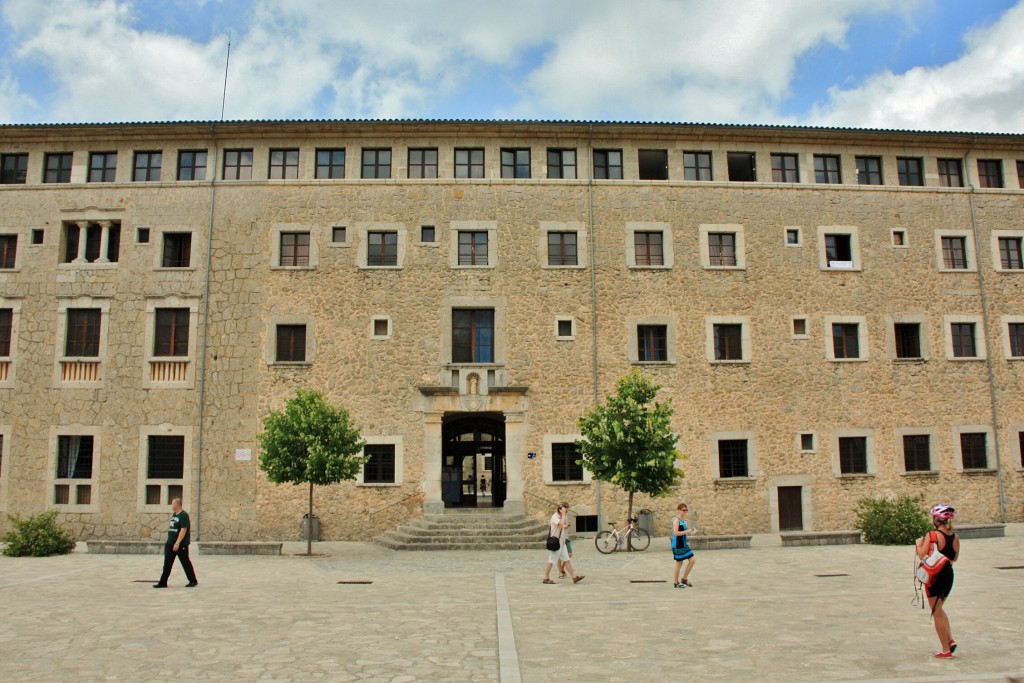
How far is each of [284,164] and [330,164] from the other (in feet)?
5.35

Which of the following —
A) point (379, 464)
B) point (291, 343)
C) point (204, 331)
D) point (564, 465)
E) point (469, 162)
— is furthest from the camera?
point (469, 162)

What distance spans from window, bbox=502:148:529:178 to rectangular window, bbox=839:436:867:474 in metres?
14.5

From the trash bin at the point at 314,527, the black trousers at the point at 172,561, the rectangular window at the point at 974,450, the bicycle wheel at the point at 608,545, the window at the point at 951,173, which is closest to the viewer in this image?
the black trousers at the point at 172,561

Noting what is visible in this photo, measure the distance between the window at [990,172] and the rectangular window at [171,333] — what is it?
Answer: 29296 mm

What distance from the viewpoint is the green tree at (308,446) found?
2070 cm

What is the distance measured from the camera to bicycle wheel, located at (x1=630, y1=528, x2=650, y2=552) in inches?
834

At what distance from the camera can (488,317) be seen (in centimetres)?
2538

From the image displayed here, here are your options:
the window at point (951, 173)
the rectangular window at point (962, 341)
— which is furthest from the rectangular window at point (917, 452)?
the window at point (951, 173)

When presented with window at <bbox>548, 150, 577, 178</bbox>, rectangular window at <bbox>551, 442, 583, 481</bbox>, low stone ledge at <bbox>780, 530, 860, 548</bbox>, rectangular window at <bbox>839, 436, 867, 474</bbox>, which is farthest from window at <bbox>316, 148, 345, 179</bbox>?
rectangular window at <bbox>839, 436, 867, 474</bbox>

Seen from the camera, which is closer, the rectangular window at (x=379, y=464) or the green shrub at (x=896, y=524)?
the green shrub at (x=896, y=524)

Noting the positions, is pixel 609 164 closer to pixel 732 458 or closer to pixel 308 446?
pixel 732 458

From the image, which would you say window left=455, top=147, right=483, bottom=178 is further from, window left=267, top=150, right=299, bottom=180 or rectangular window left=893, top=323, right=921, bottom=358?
rectangular window left=893, top=323, right=921, bottom=358

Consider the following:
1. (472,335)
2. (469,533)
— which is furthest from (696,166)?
(469,533)

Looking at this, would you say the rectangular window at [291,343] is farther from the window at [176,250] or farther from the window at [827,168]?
the window at [827,168]
